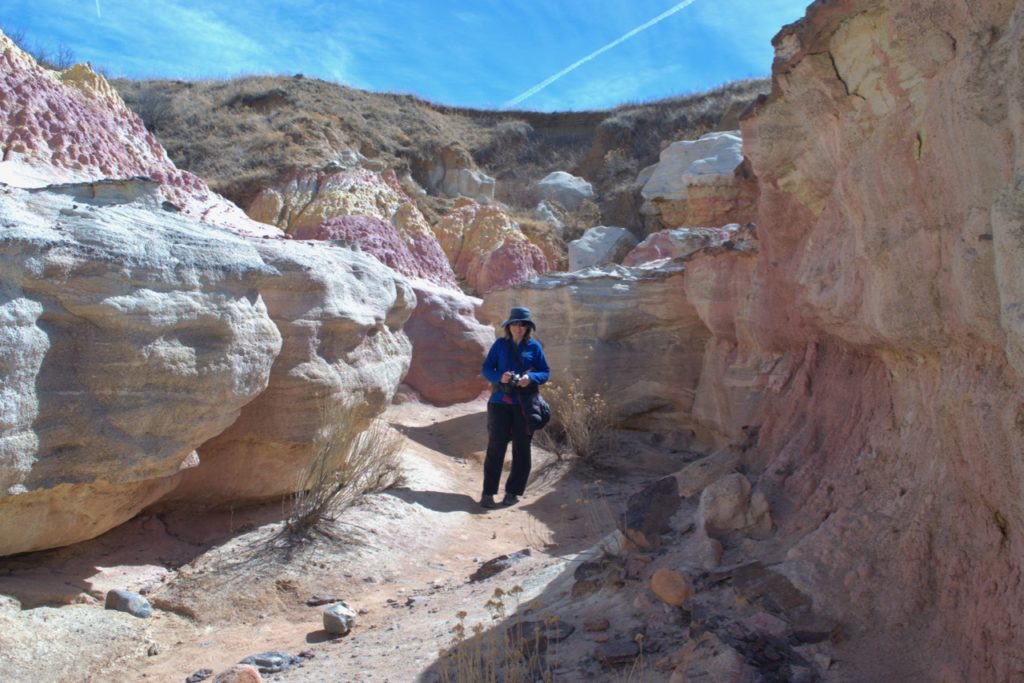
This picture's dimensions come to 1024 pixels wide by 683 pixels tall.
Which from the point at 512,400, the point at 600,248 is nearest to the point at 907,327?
the point at 512,400

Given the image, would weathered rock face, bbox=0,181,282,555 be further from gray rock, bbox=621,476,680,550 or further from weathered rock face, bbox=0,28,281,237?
gray rock, bbox=621,476,680,550

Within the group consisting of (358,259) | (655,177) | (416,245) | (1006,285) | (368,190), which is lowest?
(1006,285)

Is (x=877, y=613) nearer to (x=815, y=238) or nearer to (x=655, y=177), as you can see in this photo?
(x=815, y=238)

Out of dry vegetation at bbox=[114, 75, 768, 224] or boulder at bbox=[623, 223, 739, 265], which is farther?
dry vegetation at bbox=[114, 75, 768, 224]

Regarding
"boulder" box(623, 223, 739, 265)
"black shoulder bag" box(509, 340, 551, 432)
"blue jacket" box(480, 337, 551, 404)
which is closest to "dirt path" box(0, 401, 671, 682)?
"black shoulder bag" box(509, 340, 551, 432)

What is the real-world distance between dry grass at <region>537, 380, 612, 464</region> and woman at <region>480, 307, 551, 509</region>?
103cm

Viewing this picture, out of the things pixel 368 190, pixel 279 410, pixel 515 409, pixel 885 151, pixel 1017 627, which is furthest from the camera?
pixel 368 190

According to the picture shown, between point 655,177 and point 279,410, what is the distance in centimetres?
Result: 1322

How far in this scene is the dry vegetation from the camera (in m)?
17.8

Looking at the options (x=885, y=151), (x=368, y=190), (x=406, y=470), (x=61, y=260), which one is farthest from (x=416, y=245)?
(x=885, y=151)

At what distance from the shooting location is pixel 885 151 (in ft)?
9.01

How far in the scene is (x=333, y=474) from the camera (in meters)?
4.75

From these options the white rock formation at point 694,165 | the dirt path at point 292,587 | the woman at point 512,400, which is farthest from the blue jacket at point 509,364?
the white rock formation at point 694,165

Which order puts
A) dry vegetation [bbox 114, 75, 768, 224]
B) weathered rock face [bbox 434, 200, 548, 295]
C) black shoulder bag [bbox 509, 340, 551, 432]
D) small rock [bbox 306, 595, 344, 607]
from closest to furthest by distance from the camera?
small rock [bbox 306, 595, 344, 607] → black shoulder bag [bbox 509, 340, 551, 432] → weathered rock face [bbox 434, 200, 548, 295] → dry vegetation [bbox 114, 75, 768, 224]
